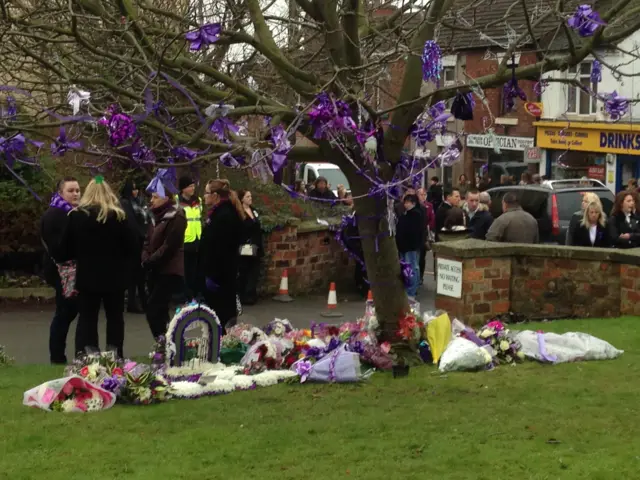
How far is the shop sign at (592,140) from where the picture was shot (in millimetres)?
32000

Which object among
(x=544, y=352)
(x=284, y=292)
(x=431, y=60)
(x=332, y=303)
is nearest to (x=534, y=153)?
(x=284, y=292)

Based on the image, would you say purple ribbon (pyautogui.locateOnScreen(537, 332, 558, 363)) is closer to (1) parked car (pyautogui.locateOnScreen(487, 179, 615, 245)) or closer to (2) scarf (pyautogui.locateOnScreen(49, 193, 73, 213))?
(2) scarf (pyautogui.locateOnScreen(49, 193, 73, 213))

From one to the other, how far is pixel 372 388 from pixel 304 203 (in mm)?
9276

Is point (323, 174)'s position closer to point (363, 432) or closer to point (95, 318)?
point (95, 318)

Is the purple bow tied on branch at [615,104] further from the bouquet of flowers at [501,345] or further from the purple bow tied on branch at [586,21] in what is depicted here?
the bouquet of flowers at [501,345]

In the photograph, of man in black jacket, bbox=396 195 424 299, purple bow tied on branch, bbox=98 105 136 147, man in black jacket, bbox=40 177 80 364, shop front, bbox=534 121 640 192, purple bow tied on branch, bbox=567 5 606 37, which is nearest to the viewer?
purple bow tied on branch, bbox=98 105 136 147

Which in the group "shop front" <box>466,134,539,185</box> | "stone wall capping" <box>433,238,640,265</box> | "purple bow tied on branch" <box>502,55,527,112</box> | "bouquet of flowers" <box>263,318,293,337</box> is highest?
"shop front" <box>466,134,539,185</box>

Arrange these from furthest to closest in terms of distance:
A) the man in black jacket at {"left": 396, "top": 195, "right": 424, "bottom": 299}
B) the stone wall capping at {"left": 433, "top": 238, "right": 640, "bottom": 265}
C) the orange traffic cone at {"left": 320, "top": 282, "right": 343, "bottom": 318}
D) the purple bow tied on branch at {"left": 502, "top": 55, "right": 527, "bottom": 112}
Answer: the man in black jacket at {"left": 396, "top": 195, "right": 424, "bottom": 299} < the orange traffic cone at {"left": 320, "top": 282, "right": 343, "bottom": 318} < the stone wall capping at {"left": 433, "top": 238, "right": 640, "bottom": 265} < the purple bow tied on branch at {"left": 502, "top": 55, "right": 527, "bottom": 112}

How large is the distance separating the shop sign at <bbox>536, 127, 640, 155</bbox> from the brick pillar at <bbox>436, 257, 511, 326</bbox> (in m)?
20.4

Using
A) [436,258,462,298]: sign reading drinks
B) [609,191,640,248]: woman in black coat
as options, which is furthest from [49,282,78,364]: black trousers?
[609,191,640,248]: woman in black coat

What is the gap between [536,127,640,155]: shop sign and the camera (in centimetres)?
3200

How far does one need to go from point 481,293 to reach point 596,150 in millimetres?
23245

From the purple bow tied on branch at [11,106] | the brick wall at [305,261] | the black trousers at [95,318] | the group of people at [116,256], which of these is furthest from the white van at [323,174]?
the purple bow tied on branch at [11,106]

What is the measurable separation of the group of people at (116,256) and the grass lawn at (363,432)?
3.33ft
